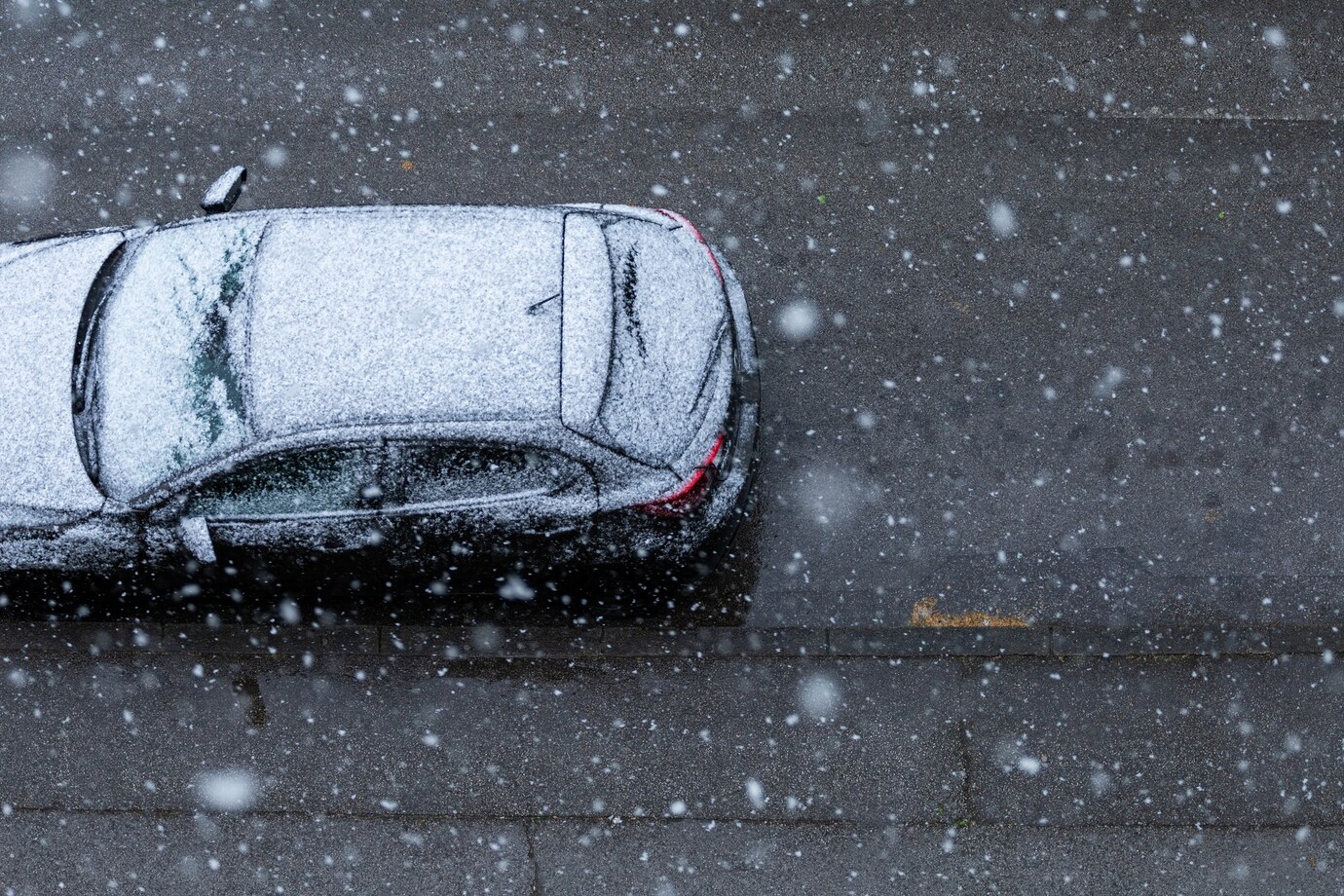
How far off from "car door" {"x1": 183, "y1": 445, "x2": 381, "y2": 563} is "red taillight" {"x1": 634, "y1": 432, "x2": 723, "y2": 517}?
1.15 m

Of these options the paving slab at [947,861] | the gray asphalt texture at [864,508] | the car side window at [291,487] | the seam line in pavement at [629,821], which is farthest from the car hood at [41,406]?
the paving slab at [947,861]

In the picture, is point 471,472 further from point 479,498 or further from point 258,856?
point 258,856

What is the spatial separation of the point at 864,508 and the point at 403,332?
252 cm

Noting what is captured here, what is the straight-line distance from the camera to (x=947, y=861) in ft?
16.5

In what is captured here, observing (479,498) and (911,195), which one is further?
(911,195)

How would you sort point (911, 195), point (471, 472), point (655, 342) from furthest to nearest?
point (911, 195) < point (655, 342) < point (471, 472)

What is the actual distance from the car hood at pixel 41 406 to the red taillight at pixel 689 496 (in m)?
2.33

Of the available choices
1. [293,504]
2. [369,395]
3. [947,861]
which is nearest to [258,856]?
[293,504]

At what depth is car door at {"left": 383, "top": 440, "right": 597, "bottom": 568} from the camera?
13.9 feet

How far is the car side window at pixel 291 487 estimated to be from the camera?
13.8ft

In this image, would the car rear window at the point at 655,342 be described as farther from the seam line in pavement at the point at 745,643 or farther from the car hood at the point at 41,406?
the car hood at the point at 41,406

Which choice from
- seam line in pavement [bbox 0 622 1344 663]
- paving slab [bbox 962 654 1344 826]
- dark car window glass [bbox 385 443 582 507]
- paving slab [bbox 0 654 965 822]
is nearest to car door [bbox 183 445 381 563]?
dark car window glass [bbox 385 443 582 507]

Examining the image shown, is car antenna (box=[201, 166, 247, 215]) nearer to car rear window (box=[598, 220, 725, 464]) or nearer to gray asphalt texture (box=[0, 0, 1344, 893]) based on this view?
gray asphalt texture (box=[0, 0, 1344, 893])

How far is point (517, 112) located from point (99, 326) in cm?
266
